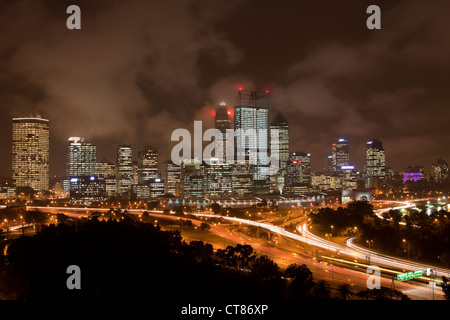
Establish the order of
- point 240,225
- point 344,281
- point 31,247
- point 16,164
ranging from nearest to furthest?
point 344,281 < point 31,247 < point 240,225 < point 16,164

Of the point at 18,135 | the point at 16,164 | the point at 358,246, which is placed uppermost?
the point at 18,135

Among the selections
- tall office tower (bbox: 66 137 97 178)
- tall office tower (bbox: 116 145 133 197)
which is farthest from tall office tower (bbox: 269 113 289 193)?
tall office tower (bbox: 66 137 97 178)

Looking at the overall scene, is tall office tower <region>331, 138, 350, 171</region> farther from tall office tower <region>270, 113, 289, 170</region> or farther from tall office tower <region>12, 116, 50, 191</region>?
tall office tower <region>12, 116, 50, 191</region>

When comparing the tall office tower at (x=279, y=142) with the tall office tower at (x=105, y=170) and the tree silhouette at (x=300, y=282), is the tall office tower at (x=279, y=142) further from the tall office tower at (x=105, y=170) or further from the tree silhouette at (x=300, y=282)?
the tree silhouette at (x=300, y=282)

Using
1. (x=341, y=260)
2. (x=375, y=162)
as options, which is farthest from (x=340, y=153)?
(x=341, y=260)
